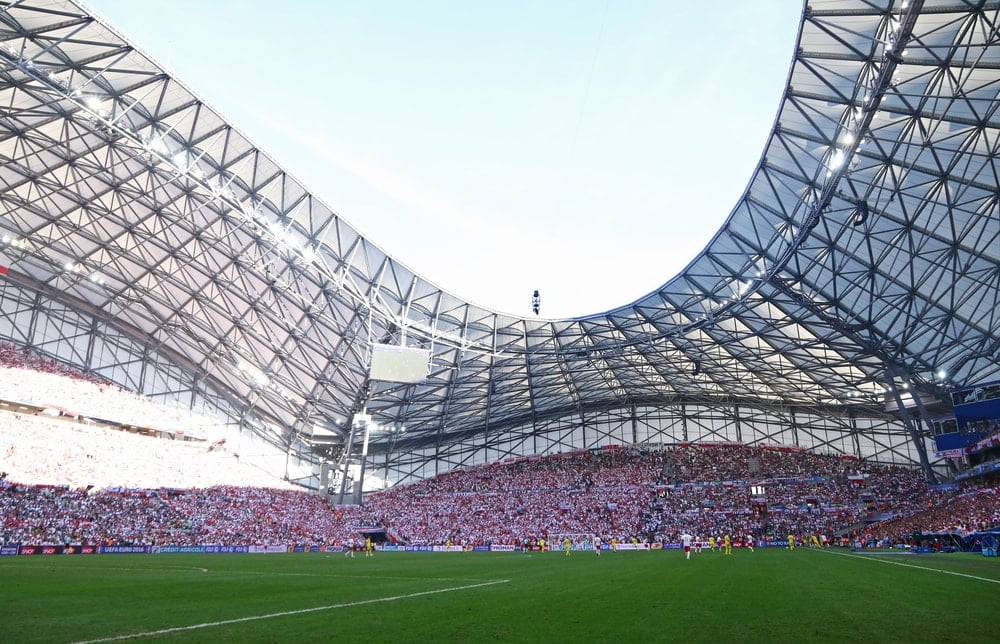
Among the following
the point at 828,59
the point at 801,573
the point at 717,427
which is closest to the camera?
the point at 801,573

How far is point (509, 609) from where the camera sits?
33.1 ft

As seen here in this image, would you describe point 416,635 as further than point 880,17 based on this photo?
No

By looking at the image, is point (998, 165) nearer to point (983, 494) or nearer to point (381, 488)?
point (983, 494)

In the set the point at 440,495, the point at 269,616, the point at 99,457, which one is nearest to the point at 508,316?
the point at 440,495

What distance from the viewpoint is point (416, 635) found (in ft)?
24.3

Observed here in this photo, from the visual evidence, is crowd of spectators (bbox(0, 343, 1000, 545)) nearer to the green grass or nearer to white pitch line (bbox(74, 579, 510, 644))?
the green grass

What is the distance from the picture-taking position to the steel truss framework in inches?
1083

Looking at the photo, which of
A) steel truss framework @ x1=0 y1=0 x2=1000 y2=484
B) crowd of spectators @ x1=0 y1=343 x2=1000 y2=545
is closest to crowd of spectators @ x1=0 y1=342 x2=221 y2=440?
crowd of spectators @ x1=0 y1=343 x2=1000 y2=545

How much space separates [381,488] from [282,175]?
45.7m

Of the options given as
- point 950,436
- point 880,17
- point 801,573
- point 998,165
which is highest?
point 880,17

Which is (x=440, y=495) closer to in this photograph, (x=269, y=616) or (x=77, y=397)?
(x=77, y=397)

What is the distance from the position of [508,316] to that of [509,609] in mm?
38433

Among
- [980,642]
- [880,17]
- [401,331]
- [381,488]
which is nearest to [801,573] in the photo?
[980,642]

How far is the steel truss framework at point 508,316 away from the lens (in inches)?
1083
